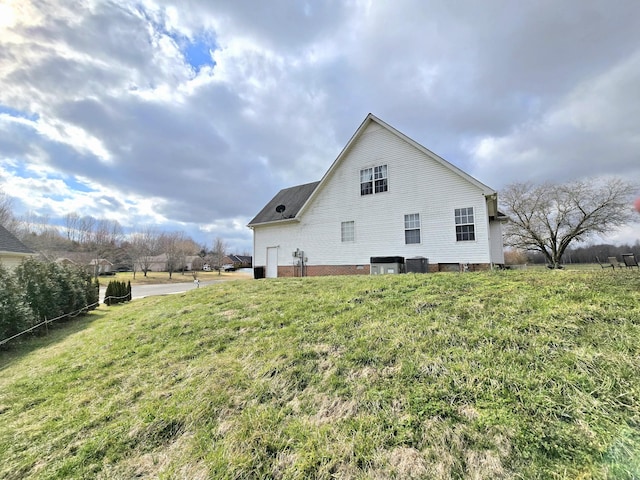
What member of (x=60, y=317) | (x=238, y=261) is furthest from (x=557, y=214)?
(x=238, y=261)

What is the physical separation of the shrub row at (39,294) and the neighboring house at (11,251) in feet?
14.2

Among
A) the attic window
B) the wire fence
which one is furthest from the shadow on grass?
the attic window

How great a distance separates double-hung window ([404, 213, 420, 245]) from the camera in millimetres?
12445

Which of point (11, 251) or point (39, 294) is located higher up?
point (11, 251)

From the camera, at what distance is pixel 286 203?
1864 centimetres

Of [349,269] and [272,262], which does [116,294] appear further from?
[349,269]

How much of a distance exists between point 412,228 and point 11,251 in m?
21.1

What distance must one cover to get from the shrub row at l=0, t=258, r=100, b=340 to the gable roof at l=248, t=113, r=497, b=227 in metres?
9.26

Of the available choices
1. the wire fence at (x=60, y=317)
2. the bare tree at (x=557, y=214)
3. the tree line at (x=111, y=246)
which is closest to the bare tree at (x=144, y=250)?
the tree line at (x=111, y=246)

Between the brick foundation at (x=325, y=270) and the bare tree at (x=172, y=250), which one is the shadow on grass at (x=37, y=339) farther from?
the bare tree at (x=172, y=250)

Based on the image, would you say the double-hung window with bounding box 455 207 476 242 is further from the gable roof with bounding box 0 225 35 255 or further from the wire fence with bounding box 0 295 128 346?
the gable roof with bounding box 0 225 35 255

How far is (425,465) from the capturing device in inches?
80.8

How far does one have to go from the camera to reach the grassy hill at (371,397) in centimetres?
213

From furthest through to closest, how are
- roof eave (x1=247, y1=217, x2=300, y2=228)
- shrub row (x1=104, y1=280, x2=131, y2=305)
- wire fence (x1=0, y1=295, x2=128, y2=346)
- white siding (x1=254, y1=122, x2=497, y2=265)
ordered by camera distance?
1. shrub row (x1=104, y1=280, x2=131, y2=305)
2. roof eave (x1=247, y1=217, x2=300, y2=228)
3. white siding (x1=254, y1=122, x2=497, y2=265)
4. wire fence (x1=0, y1=295, x2=128, y2=346)
